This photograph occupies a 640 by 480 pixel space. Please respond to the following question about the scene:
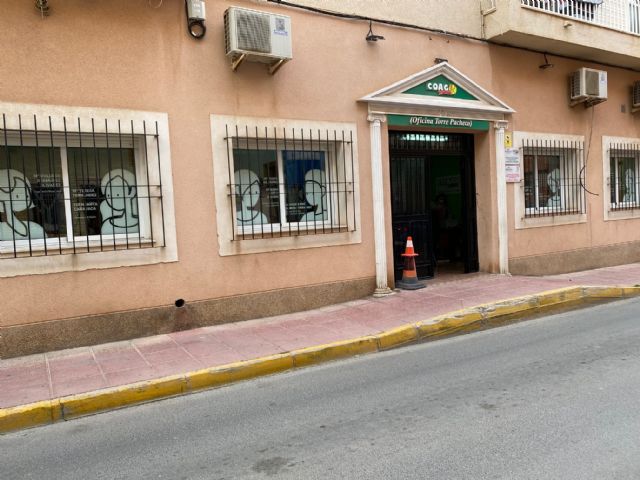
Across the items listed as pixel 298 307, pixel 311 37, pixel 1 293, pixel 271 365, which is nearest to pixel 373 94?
Result: pixel 311 37

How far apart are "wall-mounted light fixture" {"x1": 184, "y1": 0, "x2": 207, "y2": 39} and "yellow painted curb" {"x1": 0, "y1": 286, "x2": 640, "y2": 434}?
4370 mm

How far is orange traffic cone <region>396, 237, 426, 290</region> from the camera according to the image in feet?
28.5

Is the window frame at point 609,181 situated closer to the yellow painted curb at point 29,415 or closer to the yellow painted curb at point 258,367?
the yellow painted curb at point 258,367

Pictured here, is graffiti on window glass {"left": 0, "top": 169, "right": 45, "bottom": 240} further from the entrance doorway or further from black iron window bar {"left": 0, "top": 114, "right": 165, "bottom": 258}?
the entrance doorway

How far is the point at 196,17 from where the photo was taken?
6500 millimetres

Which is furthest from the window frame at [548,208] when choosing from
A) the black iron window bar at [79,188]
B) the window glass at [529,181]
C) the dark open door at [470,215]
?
the black iron window bar at [79,188]

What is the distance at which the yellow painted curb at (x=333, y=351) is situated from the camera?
5.52 m

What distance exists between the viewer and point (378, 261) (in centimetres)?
823

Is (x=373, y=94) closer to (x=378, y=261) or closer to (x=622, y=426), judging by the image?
(x=378, y=261)

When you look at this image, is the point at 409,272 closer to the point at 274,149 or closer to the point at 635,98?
the point at 274,149

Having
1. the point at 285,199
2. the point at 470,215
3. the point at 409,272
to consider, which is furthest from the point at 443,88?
the point at 285,199

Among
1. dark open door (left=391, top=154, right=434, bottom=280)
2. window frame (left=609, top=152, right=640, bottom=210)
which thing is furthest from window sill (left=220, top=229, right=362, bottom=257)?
window frame (left=609, top=152, right=640, bottom=210)

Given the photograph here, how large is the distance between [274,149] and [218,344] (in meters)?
3.08

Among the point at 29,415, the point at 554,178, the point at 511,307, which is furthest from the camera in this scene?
the point at 554,178
